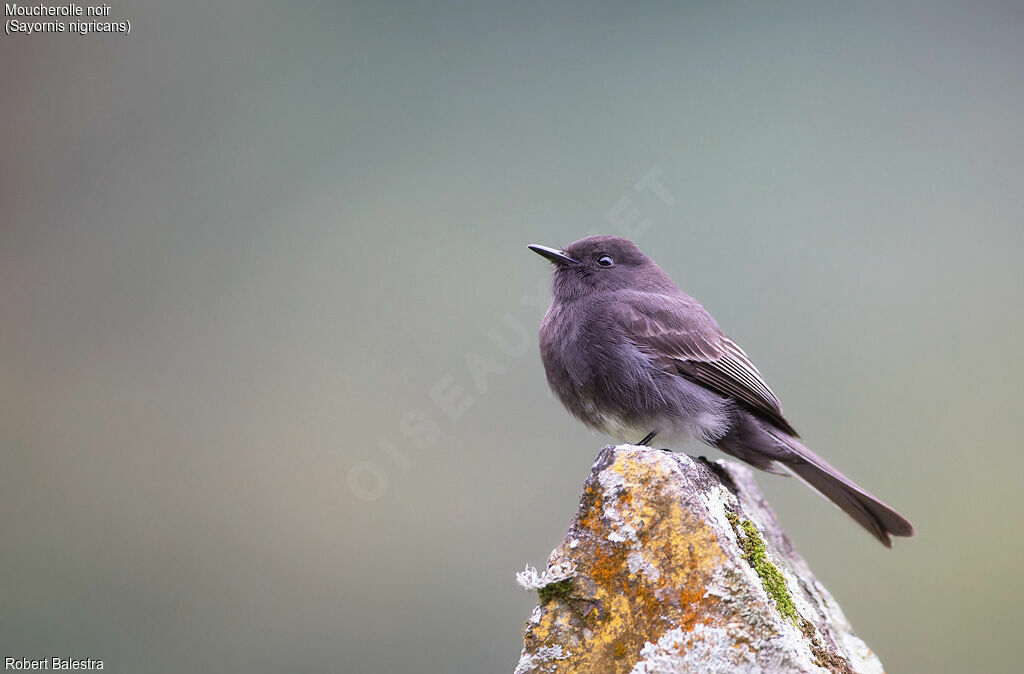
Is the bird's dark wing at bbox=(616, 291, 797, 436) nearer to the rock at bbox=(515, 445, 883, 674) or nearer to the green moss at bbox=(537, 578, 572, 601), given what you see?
the rock at bbox=(515, 445, 883, 674)

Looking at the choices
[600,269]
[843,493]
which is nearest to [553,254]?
[600,269]

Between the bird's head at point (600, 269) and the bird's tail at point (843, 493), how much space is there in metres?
1.46

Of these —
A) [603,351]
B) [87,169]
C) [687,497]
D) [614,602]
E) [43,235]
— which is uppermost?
[87,169]

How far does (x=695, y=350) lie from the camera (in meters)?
6.57

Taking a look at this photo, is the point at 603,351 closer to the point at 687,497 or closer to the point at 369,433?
the point at 687,497

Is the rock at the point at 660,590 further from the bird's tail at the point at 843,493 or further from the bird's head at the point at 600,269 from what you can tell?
the bird's head at the point at 600,269

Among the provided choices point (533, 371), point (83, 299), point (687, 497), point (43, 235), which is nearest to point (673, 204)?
point (533, 371)

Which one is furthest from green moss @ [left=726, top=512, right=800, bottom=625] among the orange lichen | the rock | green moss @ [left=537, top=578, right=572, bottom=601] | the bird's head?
the bird's head

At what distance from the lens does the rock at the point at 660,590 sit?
12.7 ft

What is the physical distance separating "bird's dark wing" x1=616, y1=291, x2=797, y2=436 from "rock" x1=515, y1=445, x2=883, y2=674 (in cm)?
208

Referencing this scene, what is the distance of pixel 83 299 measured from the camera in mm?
20375

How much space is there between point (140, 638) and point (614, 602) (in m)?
9.28

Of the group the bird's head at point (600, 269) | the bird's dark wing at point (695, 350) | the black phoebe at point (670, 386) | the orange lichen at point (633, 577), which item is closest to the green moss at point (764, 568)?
the orange lichen at point (633, 577)

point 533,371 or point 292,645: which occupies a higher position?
point 533,371
